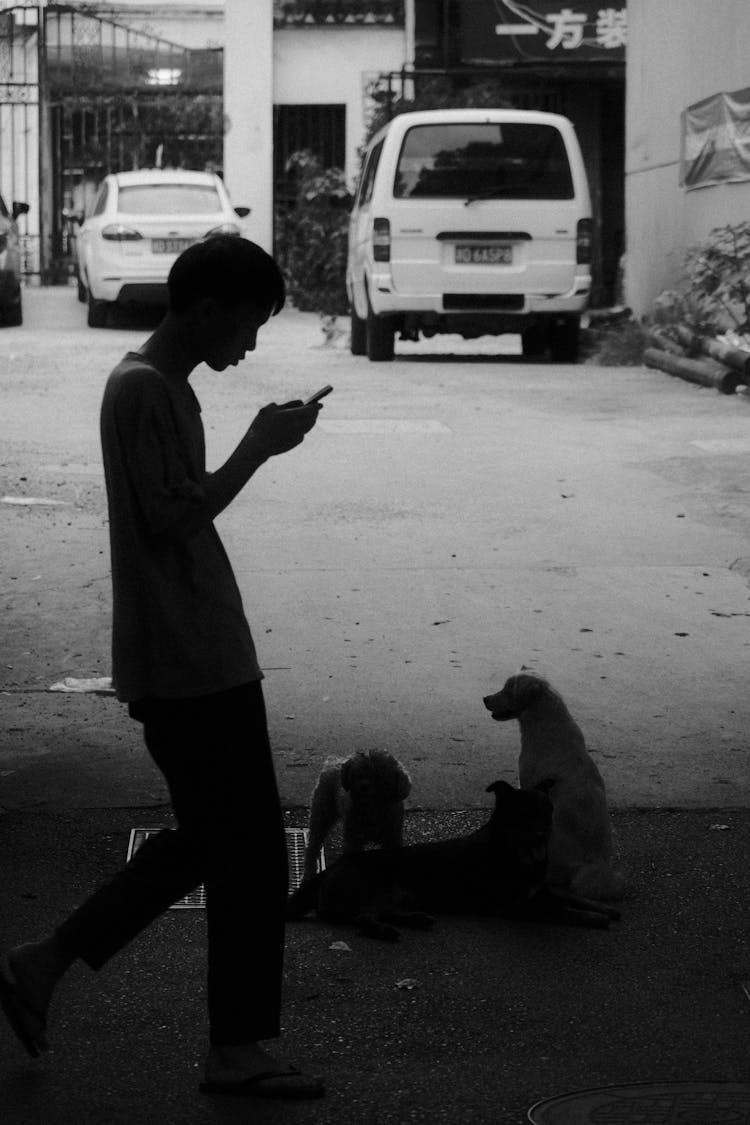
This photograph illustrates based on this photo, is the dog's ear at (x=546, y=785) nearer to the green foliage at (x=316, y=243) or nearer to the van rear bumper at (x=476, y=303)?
the van rear bumper at (x=476, y=303)

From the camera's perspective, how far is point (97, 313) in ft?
71.2

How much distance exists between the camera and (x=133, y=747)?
569cm

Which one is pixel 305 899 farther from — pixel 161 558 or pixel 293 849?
pixel 161 558

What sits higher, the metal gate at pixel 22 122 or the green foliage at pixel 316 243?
the metal gate at pixel 22 122

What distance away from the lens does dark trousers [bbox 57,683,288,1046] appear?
330cm

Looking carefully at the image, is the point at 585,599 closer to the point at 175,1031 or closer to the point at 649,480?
the point at 649,480

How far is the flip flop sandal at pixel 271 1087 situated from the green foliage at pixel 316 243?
21.1 metres

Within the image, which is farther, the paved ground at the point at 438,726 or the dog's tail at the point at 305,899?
the dog's tail at the point at 305,899

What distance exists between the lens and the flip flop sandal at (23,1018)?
3428 mm

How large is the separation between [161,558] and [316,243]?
22.5 m

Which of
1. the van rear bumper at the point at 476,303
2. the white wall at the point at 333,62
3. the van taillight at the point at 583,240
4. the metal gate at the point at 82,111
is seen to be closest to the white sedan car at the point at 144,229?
the van rear bumper at the point at 476,303

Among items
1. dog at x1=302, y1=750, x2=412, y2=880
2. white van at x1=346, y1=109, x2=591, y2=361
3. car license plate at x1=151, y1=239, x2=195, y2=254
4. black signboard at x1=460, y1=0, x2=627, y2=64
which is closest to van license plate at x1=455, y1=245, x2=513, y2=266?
white van at x1=346, y1=109, x2=591, y2=361

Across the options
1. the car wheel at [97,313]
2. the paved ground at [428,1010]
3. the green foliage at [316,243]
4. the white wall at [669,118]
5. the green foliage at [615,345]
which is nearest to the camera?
the paved ground at [428,1010]

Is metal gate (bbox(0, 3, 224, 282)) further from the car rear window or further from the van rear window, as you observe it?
Answer: the van rear window
